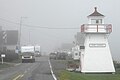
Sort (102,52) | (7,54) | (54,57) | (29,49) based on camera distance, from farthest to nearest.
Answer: (54,57), (29,49), (7,54), (102,52)

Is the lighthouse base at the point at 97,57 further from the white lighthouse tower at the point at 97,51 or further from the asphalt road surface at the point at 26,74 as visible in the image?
the asphalt road surface at the point at 26,74

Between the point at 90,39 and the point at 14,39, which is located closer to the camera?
the point at 90,39

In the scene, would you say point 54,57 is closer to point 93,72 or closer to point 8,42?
point 8,42

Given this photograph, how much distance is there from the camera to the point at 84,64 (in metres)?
58.6

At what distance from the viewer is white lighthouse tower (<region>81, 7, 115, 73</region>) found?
5822cm

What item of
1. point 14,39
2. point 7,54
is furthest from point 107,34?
point 14,39

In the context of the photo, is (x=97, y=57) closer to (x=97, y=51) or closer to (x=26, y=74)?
(x=97, y=51)

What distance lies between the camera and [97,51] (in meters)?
58.1

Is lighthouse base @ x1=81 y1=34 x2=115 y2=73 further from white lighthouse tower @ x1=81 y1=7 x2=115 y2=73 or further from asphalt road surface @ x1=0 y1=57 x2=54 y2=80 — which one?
asphalt road surface @ x1=0 y1=57 x2=54 y2=80

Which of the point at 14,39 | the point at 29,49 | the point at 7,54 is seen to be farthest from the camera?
the point at 14,39

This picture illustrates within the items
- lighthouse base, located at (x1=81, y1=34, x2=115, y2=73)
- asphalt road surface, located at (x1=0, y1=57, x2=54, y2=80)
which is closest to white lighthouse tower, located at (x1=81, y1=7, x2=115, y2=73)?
lighthouse base, located at (x1=81, y1=34, x2=115, y2=73)

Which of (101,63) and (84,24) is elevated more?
(84,24)

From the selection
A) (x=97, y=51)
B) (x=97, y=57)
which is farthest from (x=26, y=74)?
(x=97, y=57)

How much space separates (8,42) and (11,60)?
45618 mm
